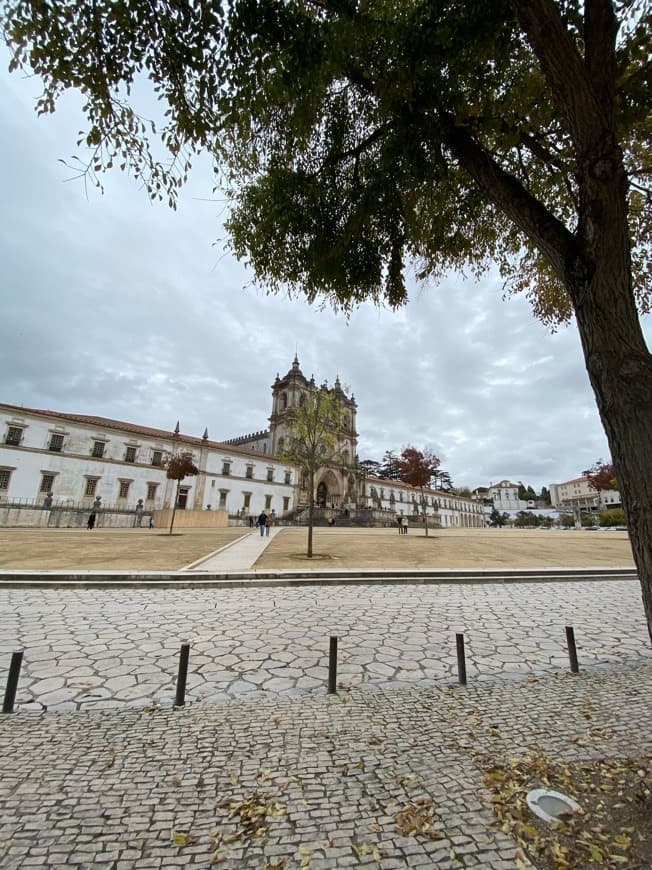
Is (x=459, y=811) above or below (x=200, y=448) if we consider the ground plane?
below

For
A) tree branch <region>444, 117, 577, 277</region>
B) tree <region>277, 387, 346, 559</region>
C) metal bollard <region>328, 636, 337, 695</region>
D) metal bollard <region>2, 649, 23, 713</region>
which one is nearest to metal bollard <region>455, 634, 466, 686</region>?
metal bollard <region>328, 636, 337, 695</region>

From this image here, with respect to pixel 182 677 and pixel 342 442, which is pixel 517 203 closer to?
pixel 182 677

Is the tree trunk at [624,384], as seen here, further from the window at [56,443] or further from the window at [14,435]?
the window at [56,443]

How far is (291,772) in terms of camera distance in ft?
9.04

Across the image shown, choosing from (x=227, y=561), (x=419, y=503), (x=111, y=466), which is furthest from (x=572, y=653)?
(x=419, y=503)

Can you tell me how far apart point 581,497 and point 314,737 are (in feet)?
486

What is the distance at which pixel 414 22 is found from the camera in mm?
3836

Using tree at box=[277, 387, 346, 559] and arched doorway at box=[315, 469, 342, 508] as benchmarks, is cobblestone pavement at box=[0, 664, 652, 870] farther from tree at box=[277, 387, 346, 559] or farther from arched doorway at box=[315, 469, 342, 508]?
arched doorway at box=[315, 469, 342, 508]

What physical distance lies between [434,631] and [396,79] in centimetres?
757

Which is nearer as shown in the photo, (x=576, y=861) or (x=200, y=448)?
(x=576, y=861)

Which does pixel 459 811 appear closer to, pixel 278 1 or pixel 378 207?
pixel 378 207

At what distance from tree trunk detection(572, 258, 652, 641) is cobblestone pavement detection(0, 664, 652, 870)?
1666 millimetres

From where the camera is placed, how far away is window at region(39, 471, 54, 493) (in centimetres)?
3581

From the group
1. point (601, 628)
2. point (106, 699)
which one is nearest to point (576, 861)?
point (106, 699)
